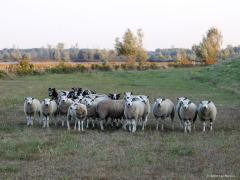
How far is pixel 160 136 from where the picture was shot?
57.4 ft

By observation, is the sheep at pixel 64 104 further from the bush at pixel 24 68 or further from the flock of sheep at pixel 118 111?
the bush at pixel 24 68

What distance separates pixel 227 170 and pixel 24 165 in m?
4.89

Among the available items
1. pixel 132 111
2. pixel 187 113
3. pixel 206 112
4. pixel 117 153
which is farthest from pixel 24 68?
pixel 117 153

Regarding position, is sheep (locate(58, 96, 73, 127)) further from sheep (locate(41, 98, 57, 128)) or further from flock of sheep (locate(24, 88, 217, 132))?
sheep (locate(41, 98, 57, 128))

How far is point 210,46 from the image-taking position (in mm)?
98312

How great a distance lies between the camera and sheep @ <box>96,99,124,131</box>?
1986cm

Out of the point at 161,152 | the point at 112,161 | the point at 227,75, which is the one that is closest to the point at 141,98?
the point at 161,152

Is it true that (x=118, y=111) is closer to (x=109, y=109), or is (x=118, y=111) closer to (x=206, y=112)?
(x=109, y=109)

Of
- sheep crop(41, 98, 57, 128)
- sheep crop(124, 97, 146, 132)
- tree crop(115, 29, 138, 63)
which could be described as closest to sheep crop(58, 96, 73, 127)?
sheep crop(41, 98, 57, 128)

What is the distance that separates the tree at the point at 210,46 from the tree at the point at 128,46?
13304 millimetres

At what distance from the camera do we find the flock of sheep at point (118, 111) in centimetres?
1936

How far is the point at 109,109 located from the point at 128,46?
244 ft

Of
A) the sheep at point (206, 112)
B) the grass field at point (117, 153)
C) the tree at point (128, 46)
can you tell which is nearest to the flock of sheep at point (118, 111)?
the sheep at point (206, 112)

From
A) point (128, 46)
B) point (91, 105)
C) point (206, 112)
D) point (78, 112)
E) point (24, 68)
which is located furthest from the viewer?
point (128, 46)
